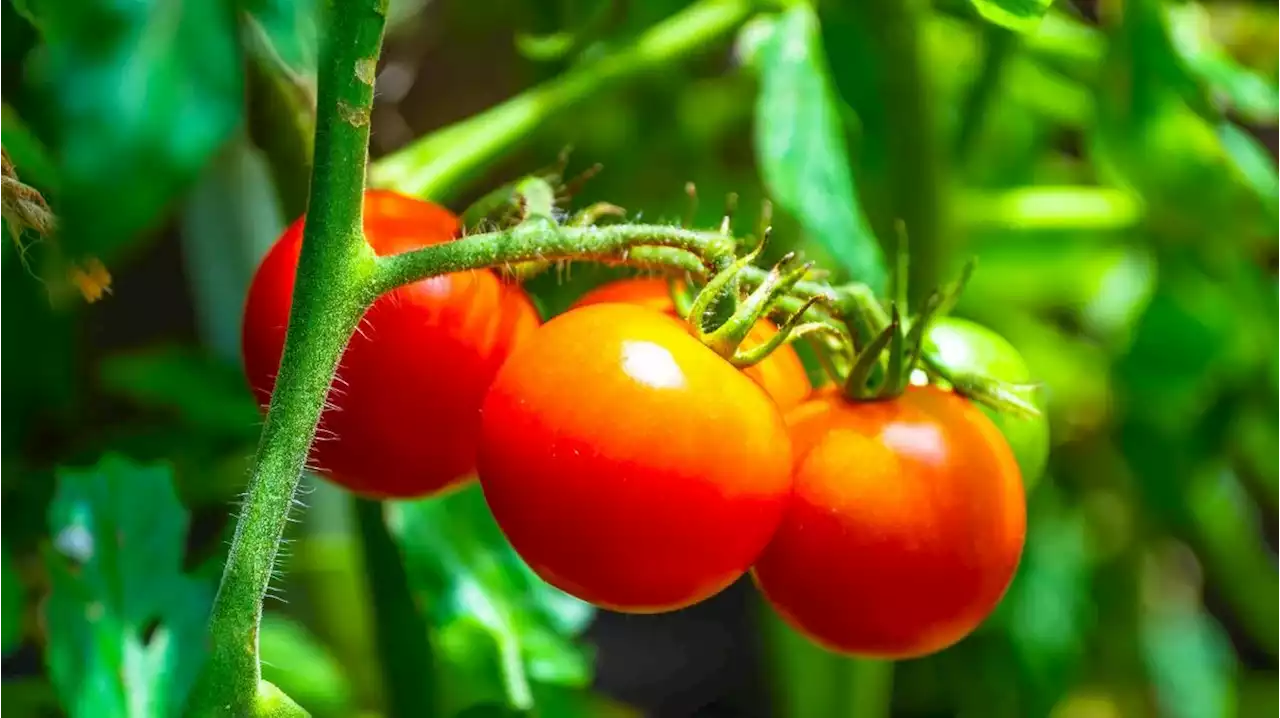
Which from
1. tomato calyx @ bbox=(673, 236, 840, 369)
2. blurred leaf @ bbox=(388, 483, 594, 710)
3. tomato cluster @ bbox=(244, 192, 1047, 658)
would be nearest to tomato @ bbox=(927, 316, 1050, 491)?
tomato cluster @ bbox=(244, 192, 1047, 658)

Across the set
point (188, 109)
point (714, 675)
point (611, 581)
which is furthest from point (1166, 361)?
point (714, 675)

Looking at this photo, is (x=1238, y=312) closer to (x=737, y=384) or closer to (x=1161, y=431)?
(x=1161, y=431)

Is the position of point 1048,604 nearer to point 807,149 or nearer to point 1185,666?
point 1185,666

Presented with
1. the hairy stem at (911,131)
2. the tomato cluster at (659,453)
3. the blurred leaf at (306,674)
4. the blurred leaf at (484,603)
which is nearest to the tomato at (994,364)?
the tomato cluster at (659,453)

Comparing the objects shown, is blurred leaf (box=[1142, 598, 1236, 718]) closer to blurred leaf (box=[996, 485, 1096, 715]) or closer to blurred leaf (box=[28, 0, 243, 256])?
blurred leaf (box=[996, 485, 1096, 715])

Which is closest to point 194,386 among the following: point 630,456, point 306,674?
point 306,674

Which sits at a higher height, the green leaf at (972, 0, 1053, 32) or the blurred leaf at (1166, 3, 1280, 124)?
the green leaf at (972, 0, 1053, 32)
